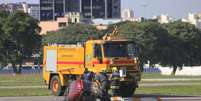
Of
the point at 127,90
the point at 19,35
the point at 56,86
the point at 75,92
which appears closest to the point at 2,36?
the point at 19,35

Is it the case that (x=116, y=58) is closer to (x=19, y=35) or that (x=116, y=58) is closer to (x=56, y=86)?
(x=56, y=86)

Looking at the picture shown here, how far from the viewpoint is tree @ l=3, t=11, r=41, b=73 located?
115 metres

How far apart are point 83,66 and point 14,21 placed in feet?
276

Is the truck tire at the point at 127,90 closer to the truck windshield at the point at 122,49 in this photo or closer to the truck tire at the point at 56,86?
the truck windshield at the point at 122,49

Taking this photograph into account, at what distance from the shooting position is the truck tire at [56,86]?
34594 mm

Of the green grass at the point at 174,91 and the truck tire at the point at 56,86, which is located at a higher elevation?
the truck tire at the point at 56,86

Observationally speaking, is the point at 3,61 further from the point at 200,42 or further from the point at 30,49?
the point at 200,42

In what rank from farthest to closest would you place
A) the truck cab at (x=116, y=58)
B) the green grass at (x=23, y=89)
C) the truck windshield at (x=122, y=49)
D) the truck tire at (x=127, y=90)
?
the green grass at (x=23, y=89)
the truck tire at (x=127, y=90)
the truck windshield at (x=122, y=49)
the truck cab at (x=116, y=58)

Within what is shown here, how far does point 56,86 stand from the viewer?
35.2 m

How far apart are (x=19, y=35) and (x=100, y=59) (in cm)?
8483

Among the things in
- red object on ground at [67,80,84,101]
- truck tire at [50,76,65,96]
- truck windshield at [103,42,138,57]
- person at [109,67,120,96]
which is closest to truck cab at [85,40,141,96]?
truck windshield at [103,42,138,57]

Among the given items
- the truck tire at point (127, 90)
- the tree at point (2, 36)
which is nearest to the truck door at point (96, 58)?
the truck tire at point (127, 90)

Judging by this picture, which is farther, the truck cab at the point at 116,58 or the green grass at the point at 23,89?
the green grass at the point at 23,89

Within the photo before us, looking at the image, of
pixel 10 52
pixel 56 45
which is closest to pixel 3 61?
pixel 10 52
